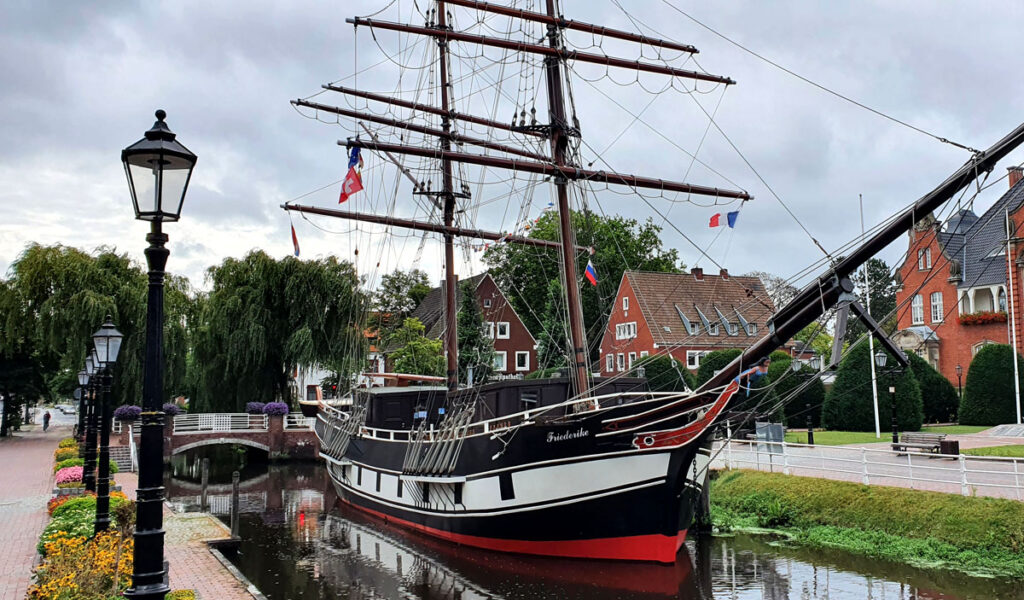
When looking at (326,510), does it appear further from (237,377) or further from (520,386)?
(237,377)

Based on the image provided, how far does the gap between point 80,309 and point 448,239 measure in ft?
67.0

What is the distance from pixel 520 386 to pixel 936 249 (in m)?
37.1

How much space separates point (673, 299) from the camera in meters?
54.1

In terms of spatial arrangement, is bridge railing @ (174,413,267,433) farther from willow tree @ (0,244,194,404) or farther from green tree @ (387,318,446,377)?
green tree @ (387,318,446,377)

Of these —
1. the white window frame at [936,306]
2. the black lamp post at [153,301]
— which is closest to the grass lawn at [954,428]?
the white window frame at [936,306]

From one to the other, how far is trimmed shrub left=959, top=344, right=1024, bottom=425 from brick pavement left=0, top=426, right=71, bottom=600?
123 ft

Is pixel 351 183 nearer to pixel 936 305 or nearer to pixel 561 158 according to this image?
pixel 561 158

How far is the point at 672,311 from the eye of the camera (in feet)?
175

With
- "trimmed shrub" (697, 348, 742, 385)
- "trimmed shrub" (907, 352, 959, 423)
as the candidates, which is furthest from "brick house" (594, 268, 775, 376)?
"trimmed shrub" (907, 352, 959, 423)

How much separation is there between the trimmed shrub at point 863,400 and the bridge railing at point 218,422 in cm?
2777

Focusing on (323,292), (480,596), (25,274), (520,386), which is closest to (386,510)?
(520,386)

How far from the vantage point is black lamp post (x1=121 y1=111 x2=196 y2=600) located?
593cm

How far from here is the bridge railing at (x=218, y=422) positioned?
38531 mm

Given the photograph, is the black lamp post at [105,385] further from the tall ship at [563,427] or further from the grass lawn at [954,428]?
the grass lawn at [954,428]
